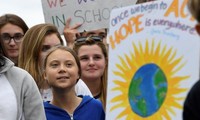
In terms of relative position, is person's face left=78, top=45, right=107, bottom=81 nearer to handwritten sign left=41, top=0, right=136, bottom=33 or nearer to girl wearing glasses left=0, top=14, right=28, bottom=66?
girl wearing glasses left=0, top=14, right=28, bottom=66

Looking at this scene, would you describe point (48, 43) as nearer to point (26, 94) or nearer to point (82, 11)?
point (26, 94)

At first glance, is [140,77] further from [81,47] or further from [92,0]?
[92,0]

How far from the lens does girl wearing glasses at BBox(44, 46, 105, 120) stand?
158 inches

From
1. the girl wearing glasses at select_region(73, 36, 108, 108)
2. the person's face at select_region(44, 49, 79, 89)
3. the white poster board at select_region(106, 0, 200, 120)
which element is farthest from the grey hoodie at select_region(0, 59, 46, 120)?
the girl wearing glasses at select_region(73, 36, 108, 108)

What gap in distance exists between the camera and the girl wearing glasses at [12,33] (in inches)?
206

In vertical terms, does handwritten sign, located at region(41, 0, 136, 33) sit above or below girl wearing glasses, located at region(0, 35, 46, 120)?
below

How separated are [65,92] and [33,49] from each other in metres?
0.76

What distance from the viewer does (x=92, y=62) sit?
496cm

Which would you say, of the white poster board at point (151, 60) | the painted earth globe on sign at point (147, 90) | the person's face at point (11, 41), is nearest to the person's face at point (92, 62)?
the person's face at point (11, 41)

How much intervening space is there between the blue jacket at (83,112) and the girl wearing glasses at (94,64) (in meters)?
0.79

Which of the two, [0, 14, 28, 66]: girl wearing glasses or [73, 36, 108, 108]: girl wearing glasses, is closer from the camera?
[73, 36, 108, 108]: girl wearing glasses

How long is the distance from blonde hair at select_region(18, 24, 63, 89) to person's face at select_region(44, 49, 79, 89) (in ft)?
1.80

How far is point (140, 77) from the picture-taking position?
3293 millimetres

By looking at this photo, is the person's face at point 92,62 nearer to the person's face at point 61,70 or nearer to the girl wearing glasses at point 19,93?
the person's face at point 61,70
